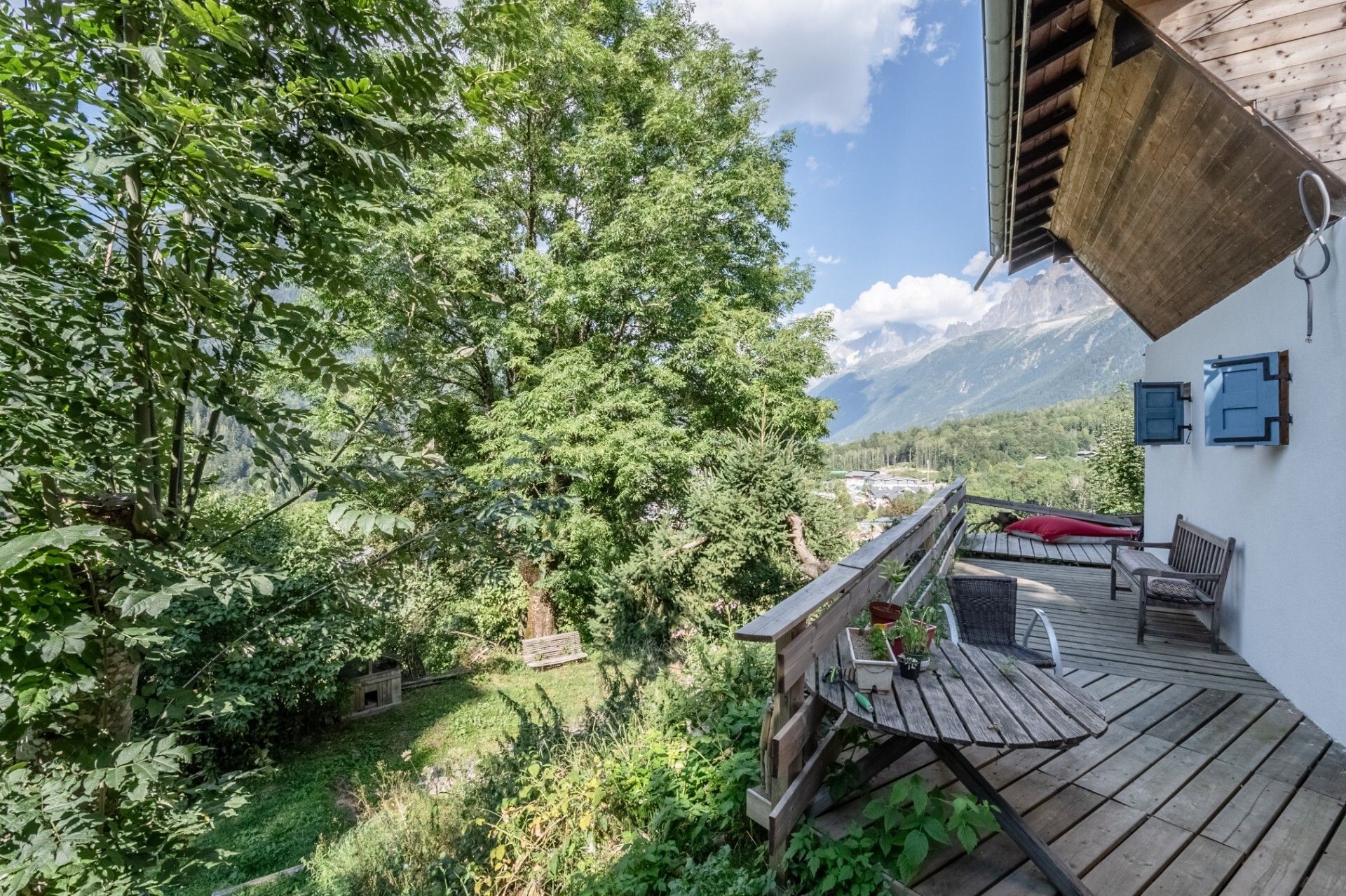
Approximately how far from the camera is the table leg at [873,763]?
237 centimetres

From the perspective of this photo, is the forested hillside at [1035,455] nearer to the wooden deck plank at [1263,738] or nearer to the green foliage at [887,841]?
the wooden deck plank at [1263,738]

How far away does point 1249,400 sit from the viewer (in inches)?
140

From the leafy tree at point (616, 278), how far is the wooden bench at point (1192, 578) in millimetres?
4574

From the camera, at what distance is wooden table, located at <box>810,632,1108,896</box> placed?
2.03m

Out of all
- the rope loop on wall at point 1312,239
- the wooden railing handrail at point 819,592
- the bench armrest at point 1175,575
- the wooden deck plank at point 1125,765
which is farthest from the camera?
the bench armrest at point 1175,575

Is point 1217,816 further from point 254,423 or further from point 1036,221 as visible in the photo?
point 1036,221

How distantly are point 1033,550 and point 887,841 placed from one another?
662cm

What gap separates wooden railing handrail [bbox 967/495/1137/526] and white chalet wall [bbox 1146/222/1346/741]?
4015 mm

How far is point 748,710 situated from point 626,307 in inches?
236

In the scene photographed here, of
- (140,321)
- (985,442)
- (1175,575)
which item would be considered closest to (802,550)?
(1175,575)

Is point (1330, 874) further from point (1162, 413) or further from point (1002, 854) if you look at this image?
point (1162, 413)

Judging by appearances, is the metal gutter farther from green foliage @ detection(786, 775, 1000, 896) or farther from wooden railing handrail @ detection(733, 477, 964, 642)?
green foliage @ detection(786, 775, 1000, 896)

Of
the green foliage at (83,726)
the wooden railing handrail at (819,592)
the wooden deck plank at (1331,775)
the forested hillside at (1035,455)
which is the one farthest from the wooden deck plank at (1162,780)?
the forested hillside at (1035,455)

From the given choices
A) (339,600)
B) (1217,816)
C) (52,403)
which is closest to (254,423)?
(52,403)
